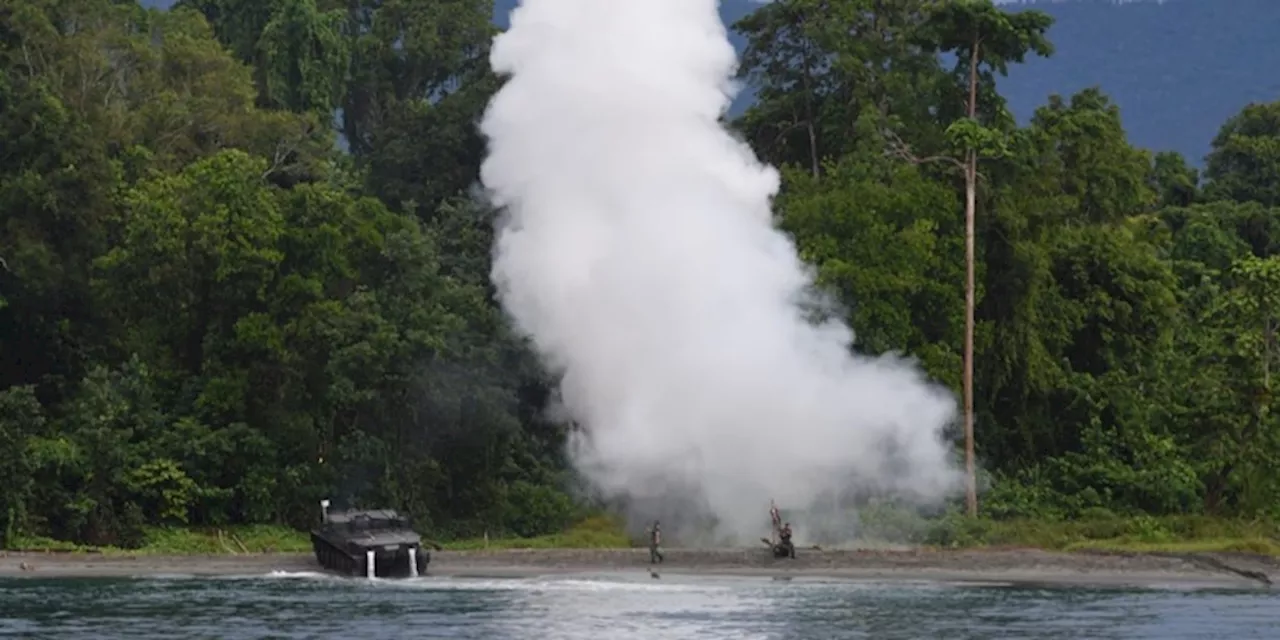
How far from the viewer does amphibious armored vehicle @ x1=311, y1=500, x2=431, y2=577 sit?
188 feet

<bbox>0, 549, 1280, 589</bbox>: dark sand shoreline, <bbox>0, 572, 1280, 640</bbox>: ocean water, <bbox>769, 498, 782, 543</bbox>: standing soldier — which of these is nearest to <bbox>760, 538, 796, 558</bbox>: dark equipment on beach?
<bbox>0, 549, 1280, 589</bbox>: dark sand shoreline

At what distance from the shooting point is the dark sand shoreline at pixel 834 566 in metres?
56.8

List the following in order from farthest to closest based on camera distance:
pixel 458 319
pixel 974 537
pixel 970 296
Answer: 1. pixel 458 319
2. pixel 970 296
3. pixel 974 537

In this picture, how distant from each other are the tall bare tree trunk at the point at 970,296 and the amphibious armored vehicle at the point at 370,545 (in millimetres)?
16806

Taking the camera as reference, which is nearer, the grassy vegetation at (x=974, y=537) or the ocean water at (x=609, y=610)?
the ocean water at (x=609, y=610)

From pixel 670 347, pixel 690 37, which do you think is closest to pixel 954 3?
pixel 690 37

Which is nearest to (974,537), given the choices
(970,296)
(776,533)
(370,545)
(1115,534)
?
(1115,534)

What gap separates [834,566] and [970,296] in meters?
12.0

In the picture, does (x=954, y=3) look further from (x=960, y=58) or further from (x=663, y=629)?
(x=663, y=629)

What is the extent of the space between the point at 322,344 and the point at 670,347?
1720cm

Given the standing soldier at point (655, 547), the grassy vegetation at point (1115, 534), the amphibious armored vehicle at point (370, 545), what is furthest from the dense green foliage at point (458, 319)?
the standing soldier at point (655, 547)

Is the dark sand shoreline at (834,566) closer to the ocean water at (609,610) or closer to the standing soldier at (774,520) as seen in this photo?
the standing soldier at (774,520)

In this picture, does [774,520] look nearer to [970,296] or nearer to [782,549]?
[782,549]

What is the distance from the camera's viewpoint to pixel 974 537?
6259 cm
